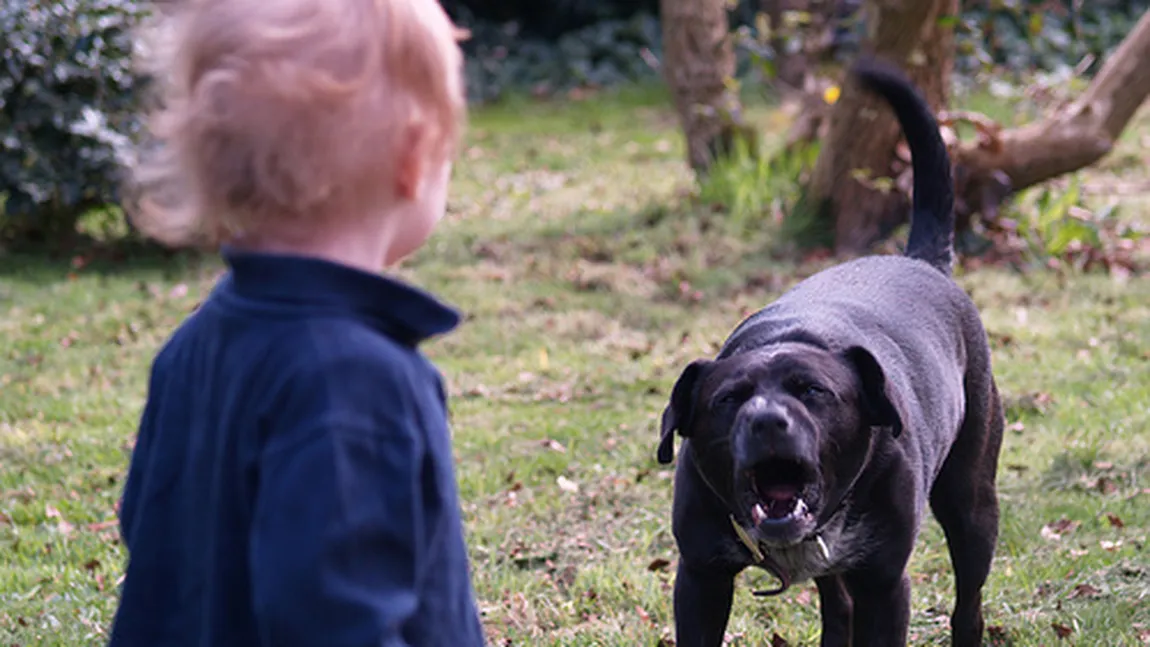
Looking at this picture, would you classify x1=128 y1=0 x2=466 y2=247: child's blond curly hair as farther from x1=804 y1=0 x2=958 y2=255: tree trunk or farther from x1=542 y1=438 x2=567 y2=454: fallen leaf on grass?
x1=804 y1=0 x2=958 y2=255: tree trunk

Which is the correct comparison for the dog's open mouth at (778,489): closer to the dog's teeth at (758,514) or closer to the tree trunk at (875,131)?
the dog's teeth at (758,514)

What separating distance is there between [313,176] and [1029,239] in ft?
22.9

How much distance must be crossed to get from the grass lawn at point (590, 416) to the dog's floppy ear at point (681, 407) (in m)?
1.00

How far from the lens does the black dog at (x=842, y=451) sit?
8.81 ft

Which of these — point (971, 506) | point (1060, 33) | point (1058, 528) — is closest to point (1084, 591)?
point (1058, 528)

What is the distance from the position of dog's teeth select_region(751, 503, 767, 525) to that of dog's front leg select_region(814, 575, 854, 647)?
27.9 inches

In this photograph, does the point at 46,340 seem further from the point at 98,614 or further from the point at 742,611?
the point at 742,611

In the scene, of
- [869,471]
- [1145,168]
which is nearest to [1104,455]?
[869,471]

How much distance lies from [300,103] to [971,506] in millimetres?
2430

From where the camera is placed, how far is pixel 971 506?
3451 millimetres

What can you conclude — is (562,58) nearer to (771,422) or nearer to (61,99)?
(61,99)

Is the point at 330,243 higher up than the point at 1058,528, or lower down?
higher up

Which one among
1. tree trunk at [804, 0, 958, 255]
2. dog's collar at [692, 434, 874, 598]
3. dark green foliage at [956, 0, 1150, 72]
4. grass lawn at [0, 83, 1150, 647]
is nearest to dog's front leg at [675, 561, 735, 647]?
dog's collar at [692, 434, 874, 598]

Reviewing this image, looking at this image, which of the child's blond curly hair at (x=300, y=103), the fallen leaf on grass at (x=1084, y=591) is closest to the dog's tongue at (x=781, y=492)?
the child's blond curly hair at (x=300, y=103)
